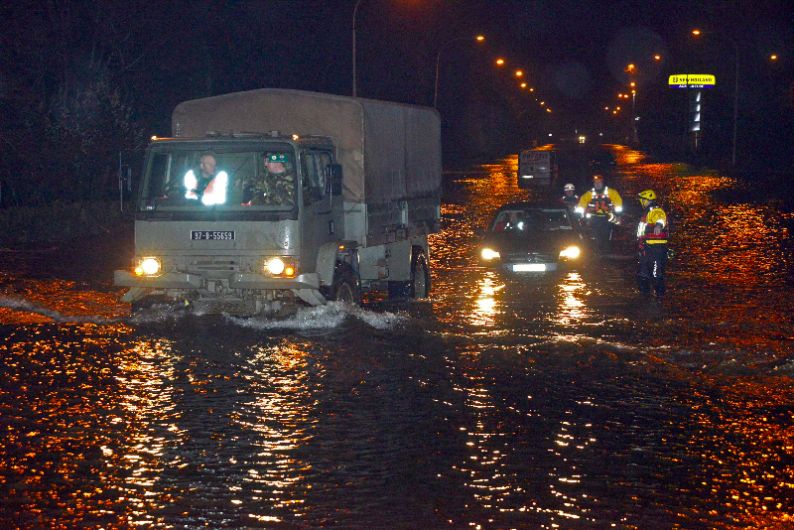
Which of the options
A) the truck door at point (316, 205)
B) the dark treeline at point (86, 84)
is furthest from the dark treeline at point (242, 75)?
the truck door at point (316, 205)

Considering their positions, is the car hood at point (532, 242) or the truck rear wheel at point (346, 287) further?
the car hood at point (532, 242)

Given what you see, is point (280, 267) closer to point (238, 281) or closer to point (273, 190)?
point (238, 281)

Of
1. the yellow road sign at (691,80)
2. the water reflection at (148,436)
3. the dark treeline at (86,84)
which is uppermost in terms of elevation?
the yellow road sign at (691,80)

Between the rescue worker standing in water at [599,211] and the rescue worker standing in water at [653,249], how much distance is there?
5085mm

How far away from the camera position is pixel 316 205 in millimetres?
13219

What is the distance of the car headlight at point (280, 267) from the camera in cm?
1274

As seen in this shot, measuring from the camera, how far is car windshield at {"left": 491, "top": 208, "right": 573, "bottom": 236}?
20547mm

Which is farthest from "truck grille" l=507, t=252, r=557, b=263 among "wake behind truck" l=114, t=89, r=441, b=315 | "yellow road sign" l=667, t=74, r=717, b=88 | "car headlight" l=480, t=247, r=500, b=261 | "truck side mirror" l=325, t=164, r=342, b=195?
"yellow road sign" l=667, t=74, r=717, b=88

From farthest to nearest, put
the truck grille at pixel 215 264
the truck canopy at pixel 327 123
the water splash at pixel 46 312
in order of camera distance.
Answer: the truck canopy at pixel 327 123, the water splash at pixel 46 312, the truck grille at pixel 215 264

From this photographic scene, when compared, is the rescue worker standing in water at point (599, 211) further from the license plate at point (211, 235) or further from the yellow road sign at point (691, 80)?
the yellow road sign at point (691, 80)

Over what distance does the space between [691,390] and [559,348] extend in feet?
7.68

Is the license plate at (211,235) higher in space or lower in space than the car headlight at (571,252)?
higher

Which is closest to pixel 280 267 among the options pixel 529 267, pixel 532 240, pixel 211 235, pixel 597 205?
pixel 211 235

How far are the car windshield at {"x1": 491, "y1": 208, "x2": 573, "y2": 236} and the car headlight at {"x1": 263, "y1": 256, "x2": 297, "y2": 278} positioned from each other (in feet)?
26.9
